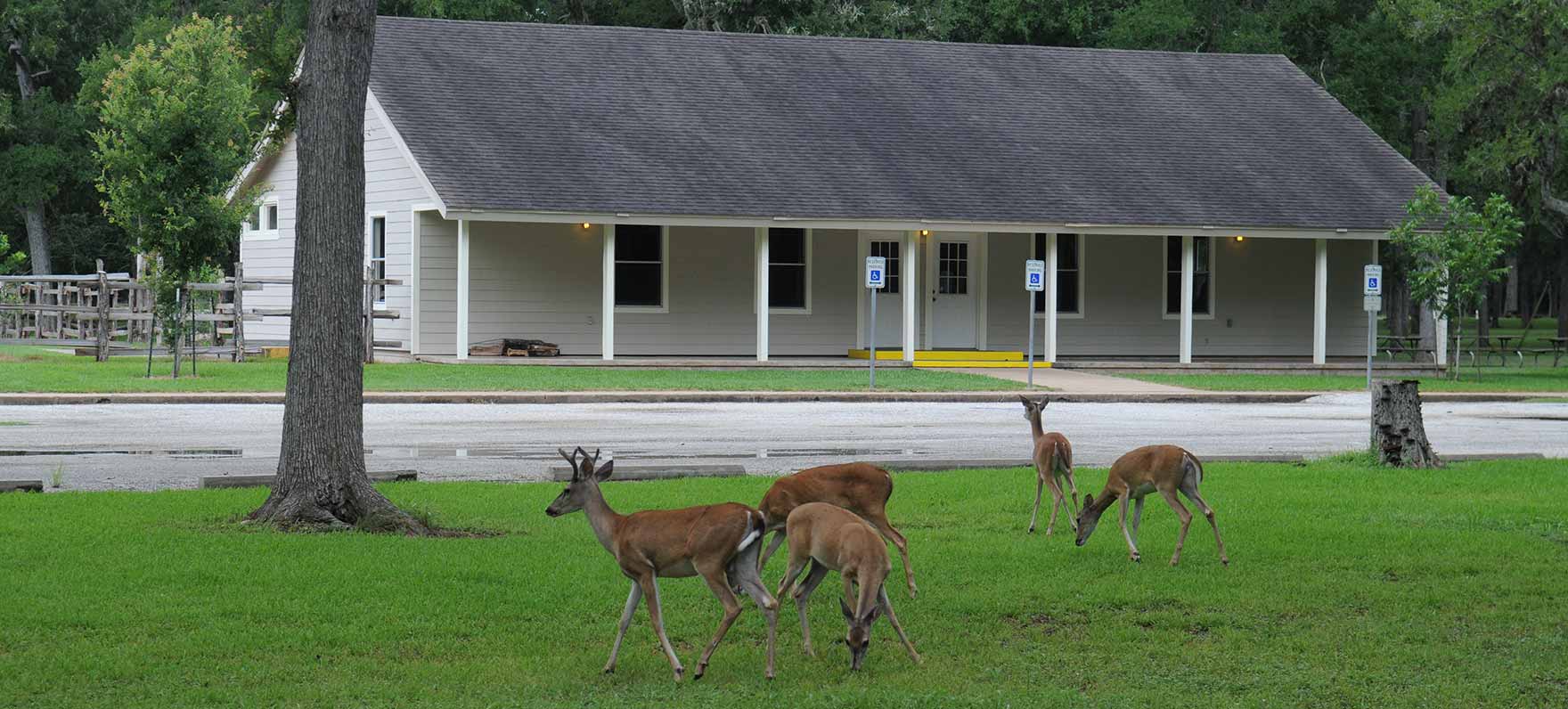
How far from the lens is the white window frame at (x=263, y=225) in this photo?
3659cm

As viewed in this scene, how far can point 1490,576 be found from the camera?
10.1m

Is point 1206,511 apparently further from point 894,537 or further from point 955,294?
point 955,294

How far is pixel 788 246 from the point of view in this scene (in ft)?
112

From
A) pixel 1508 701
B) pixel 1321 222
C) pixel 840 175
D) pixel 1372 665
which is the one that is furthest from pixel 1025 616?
pixel 1321 222

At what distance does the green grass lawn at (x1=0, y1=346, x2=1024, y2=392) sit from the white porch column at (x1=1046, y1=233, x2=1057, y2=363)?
340 cm

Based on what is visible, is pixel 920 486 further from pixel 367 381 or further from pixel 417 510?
pixel 367 381

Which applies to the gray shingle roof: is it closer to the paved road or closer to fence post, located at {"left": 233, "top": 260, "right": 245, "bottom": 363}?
fence post, located at {"left": 233, "top": 260, "right": 245, "bottom": 363}

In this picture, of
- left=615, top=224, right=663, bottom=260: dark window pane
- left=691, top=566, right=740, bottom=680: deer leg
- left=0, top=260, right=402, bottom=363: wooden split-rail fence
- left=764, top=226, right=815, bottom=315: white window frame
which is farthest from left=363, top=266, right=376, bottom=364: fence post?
left=691, top=566, right=740, bottom=680: deer leg

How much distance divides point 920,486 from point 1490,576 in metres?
4.90

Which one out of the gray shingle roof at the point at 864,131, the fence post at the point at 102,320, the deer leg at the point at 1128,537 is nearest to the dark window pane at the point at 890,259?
the gray shingle roof at the point at 864,131

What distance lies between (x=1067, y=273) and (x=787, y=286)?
6030 mm

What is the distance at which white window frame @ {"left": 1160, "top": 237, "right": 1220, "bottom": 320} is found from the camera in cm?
3638

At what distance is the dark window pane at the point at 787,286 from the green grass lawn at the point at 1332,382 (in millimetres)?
6596

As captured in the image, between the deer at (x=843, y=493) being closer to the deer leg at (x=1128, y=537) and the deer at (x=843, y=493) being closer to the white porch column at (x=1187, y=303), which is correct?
the deer leg at (x=1128, y=537)
